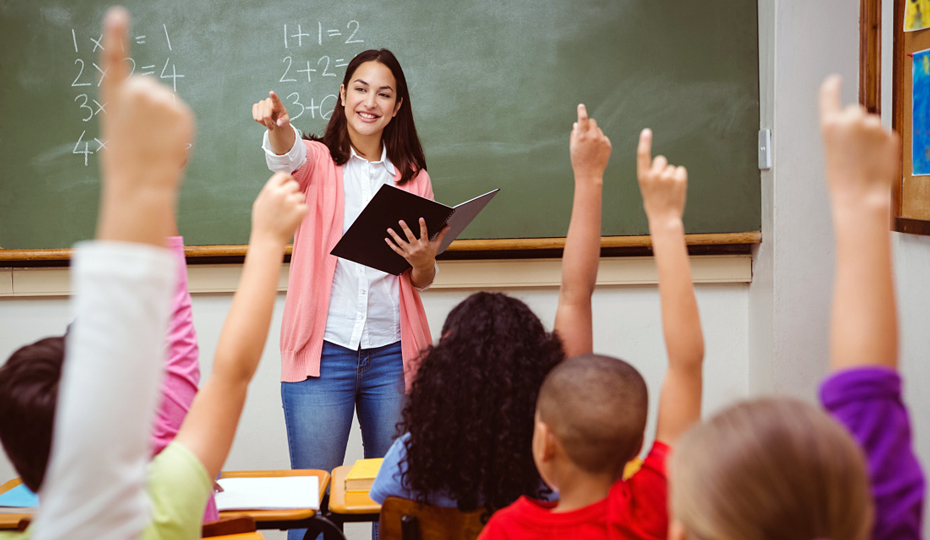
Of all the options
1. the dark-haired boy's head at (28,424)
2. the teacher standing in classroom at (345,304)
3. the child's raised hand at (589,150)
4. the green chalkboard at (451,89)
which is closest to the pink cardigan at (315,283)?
the teacher standing in classroom at (345,304)

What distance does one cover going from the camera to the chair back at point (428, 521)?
3.99ft

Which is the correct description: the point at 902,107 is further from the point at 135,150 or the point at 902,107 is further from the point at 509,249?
the point at 135,150

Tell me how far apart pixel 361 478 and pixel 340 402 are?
0.46m

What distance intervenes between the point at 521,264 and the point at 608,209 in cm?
37

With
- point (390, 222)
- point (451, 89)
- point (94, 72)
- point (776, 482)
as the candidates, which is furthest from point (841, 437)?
point (94, 72)

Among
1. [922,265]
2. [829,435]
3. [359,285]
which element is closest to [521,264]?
[359,285]

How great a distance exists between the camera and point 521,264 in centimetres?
261

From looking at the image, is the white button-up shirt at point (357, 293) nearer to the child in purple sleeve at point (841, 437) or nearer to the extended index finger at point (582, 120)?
the extended index finger at point (582, 120)

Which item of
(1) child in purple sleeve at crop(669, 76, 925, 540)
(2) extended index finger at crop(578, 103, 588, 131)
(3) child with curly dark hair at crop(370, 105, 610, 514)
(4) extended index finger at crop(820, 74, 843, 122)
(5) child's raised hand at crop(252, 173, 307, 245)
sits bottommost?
(3) child with curly dark hair at crop(370, 105, 610, 514)

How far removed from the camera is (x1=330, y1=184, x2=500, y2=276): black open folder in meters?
1.78

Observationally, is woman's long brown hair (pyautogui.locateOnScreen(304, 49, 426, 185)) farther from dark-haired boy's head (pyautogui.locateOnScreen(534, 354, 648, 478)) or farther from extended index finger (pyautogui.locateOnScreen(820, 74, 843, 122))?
extended index finger (pyautogui.locateOnScreen(820, 74, 843, 122))

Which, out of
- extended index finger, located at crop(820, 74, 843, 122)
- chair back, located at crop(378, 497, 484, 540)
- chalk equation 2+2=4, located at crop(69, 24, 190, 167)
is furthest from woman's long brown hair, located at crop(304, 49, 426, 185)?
extended index finger, located at crop(820, 74, 843, 122)

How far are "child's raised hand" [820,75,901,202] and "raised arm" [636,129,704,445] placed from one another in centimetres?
22

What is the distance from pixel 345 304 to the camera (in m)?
2.01
